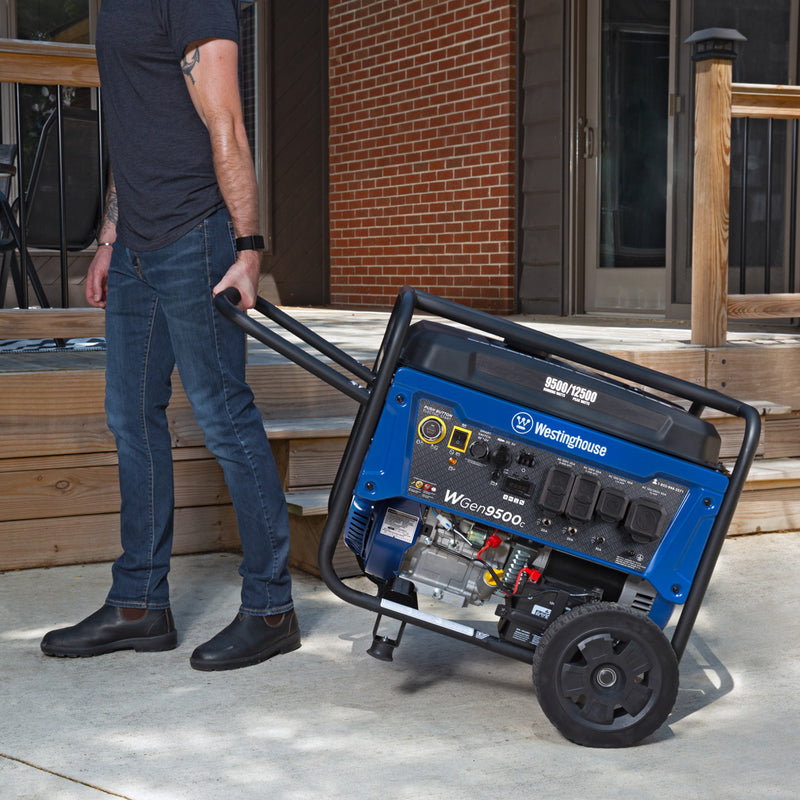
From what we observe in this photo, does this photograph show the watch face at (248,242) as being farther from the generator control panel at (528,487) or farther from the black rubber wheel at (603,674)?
the black rubber wheel at (603,674)

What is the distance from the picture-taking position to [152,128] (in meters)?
2.53

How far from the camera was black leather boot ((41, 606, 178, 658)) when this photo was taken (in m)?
2.73

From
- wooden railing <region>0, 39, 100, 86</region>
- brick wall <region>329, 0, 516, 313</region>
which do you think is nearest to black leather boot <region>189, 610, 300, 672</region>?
wooden railing <region>0, 39, 100, 86</region>

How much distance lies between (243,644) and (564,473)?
0.90 m

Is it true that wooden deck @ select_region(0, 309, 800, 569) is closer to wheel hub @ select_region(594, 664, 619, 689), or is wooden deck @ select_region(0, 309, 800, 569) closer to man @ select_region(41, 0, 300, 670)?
man @ select_region(41, 0, 300, 670)

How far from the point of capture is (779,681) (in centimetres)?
266

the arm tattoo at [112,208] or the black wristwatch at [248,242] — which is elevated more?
the arm tattoo at [112,208]

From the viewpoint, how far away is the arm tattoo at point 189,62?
2.41 meters

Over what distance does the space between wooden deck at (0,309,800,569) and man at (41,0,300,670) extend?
0.61 m

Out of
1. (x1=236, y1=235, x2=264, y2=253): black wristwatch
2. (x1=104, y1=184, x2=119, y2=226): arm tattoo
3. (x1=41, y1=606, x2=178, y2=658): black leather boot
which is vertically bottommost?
(x1=41, y1=606, x2=178, y2=658): black leather boot

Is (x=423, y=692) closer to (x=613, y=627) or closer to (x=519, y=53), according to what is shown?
(x=613, y=627)

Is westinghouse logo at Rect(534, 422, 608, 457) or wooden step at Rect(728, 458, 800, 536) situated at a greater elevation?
westinghouse logo at Rect(534, 422, 608, 457)

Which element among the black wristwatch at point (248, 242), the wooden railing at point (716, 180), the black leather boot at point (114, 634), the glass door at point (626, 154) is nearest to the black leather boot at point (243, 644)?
the black leather boot at point (114, 634)

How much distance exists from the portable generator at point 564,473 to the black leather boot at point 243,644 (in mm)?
461
